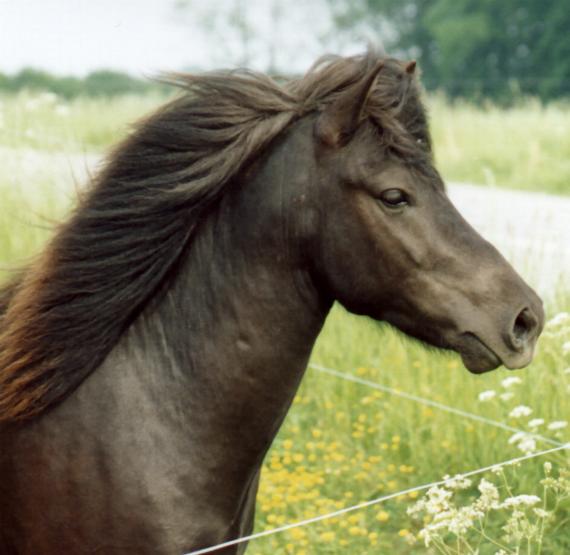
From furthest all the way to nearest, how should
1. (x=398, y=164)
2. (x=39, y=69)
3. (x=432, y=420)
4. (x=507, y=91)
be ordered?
(x=39, y=69) < (x=507, y=91) < (x=432, y=420) < (x=398, y=164)

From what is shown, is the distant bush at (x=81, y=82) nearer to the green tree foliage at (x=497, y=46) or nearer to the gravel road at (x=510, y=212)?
the green tree foliage at (x=497, y=46)

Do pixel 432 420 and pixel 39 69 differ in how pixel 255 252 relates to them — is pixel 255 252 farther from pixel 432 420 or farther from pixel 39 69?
pixel 39 69

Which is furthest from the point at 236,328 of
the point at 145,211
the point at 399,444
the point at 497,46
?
the point at 497,46

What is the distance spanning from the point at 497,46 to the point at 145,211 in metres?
30.6

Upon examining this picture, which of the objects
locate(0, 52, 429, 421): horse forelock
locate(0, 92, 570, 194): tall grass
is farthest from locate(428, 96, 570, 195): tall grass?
locate(0, 52, 429, 421): horse forelock

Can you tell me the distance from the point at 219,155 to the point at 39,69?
30.9m

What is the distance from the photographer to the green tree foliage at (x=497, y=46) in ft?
95.9

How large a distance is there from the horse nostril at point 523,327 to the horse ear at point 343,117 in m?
0.58

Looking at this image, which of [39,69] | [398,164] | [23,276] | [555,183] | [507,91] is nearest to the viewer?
[398,164]

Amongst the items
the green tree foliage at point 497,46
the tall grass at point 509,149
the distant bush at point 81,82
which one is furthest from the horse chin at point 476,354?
the distant bush at point 81,82

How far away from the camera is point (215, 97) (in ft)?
8.56

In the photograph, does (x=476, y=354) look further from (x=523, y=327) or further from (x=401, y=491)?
(x=401, y=491)

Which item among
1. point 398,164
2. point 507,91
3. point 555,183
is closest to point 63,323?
point 398,164

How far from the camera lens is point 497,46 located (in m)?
31.6
